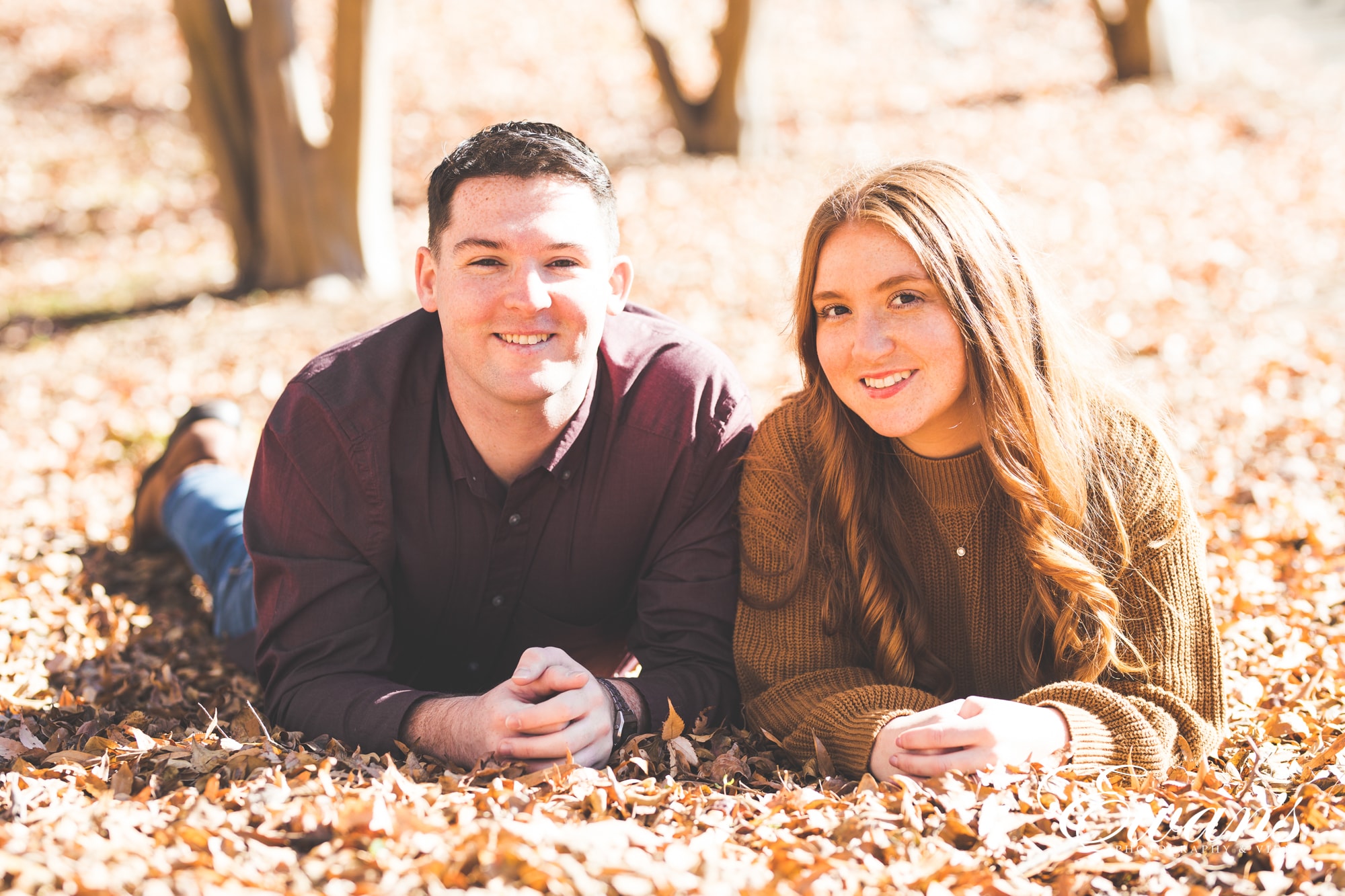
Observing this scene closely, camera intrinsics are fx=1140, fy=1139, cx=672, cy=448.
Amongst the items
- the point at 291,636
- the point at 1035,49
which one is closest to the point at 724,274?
the point at 291,636

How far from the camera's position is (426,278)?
3088mm

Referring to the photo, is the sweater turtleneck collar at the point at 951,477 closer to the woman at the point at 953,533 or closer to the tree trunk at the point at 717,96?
the woman at the point at 953,533

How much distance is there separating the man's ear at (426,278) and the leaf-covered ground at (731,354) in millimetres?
1187

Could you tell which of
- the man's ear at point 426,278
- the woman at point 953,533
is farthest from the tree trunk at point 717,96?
the woman at point 953,533

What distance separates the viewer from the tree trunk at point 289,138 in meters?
8.27

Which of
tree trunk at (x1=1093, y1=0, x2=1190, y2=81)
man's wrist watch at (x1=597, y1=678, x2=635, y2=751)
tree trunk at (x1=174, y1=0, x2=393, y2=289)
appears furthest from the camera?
tree trunk at (x1=1093, y1=0, x2=1190, y2=81)

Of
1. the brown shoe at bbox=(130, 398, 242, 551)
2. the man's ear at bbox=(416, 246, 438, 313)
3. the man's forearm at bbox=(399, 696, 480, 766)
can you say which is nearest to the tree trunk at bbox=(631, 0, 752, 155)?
the brown shoe at bbox=(130, 398, 242, 551)

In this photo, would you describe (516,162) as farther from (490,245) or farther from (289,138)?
(289,138)

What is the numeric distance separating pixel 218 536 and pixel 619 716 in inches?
78.2

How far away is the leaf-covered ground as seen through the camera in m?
2.34

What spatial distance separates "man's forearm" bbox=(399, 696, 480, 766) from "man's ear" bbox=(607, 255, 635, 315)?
112 cm

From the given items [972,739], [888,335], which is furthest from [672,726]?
[888,335]

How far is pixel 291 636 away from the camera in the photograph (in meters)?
2.97

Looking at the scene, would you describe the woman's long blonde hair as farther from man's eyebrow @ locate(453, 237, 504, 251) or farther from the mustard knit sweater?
man's eyebrow @ locate(453, 237, 504, 251)
